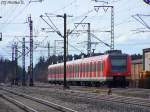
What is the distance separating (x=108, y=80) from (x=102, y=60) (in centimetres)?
213

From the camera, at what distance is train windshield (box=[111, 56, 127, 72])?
53094 mm

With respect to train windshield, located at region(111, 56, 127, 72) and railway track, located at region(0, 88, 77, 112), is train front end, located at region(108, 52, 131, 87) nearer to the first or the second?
train windshield, located at region(111, 56, 127, 72)

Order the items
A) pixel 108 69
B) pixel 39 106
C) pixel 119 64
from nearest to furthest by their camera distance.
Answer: pixel 39 106, pixel 108 69, pixel 119 64

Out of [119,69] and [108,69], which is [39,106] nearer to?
[108,69]

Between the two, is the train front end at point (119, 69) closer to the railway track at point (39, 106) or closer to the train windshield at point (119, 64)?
the train windshield at point (119, 64)

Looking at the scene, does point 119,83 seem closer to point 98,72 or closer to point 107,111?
point 98,72

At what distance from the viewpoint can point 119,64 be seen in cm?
5350

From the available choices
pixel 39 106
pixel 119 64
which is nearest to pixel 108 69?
pixel 119 64

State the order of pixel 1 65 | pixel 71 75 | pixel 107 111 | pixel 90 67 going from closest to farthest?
pixel 107 111 < pixel 90 67 < pixel 71 75 < pixel 1 65

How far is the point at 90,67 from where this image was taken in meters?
57.8

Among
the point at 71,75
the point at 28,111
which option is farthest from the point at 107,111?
the point at 71,75

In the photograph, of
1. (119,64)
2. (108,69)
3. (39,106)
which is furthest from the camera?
(119,64)

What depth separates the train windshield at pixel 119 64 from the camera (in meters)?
53.1

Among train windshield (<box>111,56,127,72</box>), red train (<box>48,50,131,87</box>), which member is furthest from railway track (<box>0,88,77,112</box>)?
train windshield (<box>111,56,127,72</box>)
